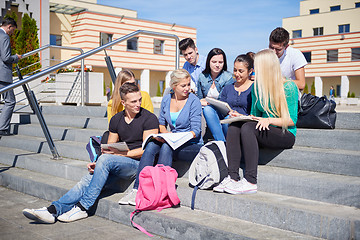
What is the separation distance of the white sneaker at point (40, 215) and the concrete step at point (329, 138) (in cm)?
266

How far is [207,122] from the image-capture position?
418 cm

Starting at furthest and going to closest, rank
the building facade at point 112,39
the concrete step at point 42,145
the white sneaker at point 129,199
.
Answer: the building facade at point 112,39, the concrete step at point 42,145, the white sneaker at point 129,199

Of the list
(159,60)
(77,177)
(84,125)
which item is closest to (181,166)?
(77,177)

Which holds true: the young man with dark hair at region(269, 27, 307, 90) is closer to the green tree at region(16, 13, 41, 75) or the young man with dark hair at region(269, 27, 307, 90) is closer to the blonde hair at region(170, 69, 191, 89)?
the blonde hair at region(170, 69, 191, 89)

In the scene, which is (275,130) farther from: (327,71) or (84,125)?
(327,71)

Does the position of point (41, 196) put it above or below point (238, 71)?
below

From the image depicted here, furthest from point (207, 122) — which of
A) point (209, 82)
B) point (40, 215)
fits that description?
point (40, 215)

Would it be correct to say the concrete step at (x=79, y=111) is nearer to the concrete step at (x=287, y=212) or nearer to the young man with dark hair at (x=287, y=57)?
the young man with dark hair at (x=287, y=57)

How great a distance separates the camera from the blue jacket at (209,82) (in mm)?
4680

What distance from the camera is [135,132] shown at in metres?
4.12

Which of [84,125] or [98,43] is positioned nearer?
[84,125]

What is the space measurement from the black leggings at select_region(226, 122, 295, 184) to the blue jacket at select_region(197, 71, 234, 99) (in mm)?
1124

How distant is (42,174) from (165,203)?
8.29ft

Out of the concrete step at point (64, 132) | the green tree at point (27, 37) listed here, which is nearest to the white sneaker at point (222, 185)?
the concrete step at point (64, 132)
